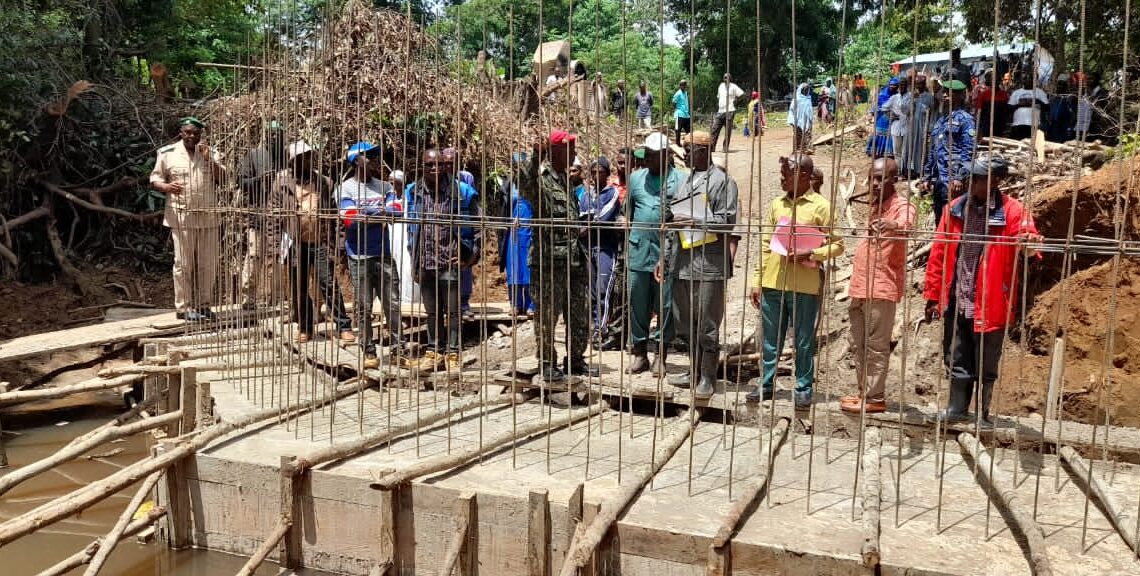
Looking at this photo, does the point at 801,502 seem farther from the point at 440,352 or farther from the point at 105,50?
the point at 105,50

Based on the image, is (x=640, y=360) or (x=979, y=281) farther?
(x=640, y=360)

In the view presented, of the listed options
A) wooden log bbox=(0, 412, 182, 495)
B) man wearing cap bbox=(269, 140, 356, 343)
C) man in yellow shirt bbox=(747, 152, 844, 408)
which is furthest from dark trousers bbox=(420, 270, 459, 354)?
man in yellow shirt bbox=(747, 152, 844, 408)

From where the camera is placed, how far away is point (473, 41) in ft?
86.1

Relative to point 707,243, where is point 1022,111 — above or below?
above

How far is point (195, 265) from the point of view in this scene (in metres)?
7.93

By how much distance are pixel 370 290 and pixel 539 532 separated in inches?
126

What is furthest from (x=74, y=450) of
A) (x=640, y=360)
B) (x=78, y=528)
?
(x=640, y=360)

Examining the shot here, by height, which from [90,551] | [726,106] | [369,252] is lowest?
[90,551]

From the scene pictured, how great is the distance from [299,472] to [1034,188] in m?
8.09

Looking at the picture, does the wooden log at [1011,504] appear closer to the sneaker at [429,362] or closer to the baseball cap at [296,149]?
the sneaker at [429,362]

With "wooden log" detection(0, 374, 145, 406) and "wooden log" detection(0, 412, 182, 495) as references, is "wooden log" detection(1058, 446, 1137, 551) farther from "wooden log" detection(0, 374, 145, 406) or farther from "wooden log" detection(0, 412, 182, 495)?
"wooden log" detection(0, 374, 145, 406)

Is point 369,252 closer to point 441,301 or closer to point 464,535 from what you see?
point 441,301

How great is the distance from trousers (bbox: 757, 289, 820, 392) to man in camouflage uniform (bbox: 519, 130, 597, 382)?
42.6 inches

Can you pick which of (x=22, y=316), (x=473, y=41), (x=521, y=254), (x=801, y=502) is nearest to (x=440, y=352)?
(x=521, y=254)
